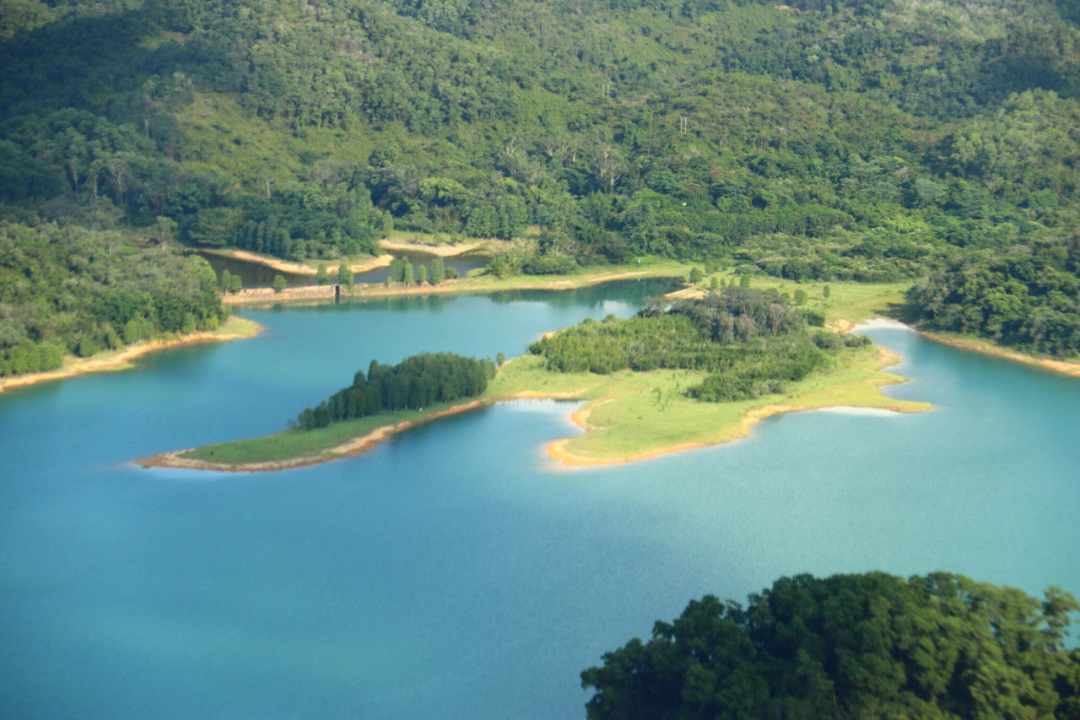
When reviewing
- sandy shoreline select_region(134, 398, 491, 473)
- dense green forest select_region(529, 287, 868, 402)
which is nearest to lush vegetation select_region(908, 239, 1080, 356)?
dense green forest select_region(529, 287, 868, 402)

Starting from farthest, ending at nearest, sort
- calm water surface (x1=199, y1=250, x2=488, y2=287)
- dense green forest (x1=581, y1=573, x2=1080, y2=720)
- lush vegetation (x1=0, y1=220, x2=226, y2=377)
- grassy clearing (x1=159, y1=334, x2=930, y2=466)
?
calm water surface (x1=199, y1=250, x2=488, y2=287) → lush vegetation (x1=0, y1=220, x2=226, y2=377) → grassy clearing (x1=159, y1=334, x2=930, y2=466) → dense green forest (x1=581, y1=573, x2=1080, y2=720)

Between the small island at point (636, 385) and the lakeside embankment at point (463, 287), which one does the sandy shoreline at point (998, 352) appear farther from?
the lakeside embankment at point (463, 287)

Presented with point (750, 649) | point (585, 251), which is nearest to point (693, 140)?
point (585, 251)

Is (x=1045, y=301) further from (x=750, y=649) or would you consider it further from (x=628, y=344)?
(x=750, y=649)

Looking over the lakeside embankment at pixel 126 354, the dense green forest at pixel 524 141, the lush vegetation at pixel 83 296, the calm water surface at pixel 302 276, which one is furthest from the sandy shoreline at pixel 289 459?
the dense green forest at pixel 524 141

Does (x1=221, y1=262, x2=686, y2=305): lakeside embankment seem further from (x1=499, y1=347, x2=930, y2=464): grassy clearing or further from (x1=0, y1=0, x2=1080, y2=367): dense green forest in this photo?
(x1=499, y1=347, x2=930, y2=464): grassy clearing

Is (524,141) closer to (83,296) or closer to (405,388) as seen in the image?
(83,296)
